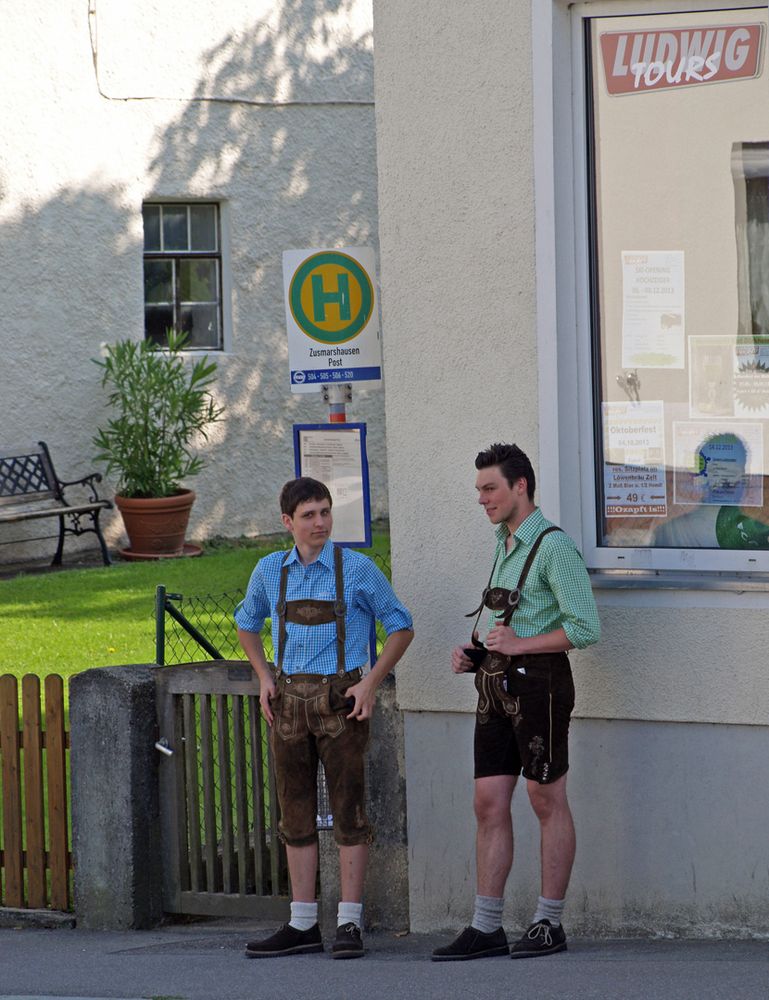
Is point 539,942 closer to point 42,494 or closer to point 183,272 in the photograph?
point 42,494

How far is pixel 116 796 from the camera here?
251 inches

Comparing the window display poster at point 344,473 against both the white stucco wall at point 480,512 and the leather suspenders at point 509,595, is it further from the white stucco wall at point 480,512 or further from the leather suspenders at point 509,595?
the leather suspenders at point 509,595

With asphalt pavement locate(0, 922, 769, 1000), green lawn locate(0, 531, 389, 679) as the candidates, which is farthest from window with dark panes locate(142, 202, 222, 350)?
asphalt pavement locate(0, 922, 769, 1000)

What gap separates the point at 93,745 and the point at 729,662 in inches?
101

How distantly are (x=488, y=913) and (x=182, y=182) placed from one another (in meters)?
11.0

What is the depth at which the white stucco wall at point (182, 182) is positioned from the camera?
14344 mm

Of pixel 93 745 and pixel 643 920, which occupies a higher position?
pixel 93 745

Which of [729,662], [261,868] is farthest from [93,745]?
[729,662]

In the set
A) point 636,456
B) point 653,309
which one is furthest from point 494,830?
point 653,309

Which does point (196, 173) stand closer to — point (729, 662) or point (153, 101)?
point (153, 101)

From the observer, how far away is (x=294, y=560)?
562 cm

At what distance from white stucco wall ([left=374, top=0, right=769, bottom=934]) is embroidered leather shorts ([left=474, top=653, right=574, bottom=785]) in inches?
18.4

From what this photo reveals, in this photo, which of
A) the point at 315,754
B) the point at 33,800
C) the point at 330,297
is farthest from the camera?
the point at 33,800

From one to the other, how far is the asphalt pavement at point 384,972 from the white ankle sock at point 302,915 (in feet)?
0.40
